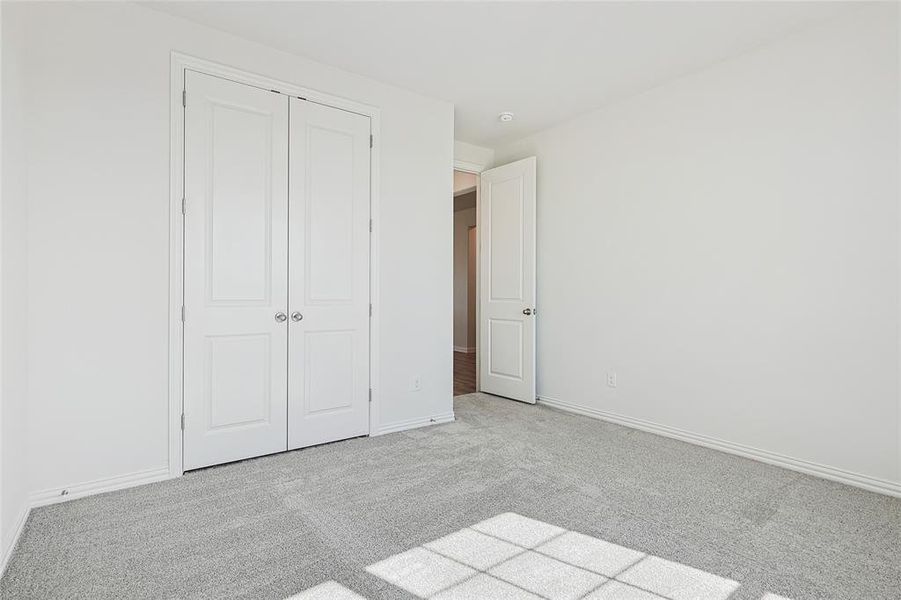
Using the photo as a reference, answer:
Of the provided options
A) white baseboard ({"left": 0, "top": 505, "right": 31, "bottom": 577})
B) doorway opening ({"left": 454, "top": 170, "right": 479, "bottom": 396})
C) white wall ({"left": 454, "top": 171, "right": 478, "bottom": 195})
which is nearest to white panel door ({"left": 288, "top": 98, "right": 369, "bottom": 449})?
white baseboard ({"left": 0, "top": 505, "right": 31, "bottom": 577})

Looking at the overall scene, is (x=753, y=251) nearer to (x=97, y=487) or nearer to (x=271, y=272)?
(x=271, y=272)

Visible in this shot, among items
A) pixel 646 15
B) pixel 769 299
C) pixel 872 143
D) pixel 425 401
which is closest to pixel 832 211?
pixel 872 143

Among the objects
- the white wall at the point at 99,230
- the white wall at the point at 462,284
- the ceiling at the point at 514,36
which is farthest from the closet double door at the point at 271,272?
the white wall at the point at 462,284

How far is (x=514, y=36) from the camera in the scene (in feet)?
9.30

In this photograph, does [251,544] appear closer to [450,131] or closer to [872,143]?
[450,131]

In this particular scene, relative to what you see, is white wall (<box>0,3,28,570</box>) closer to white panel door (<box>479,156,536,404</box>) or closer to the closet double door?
the closet double door

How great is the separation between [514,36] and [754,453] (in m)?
2.98

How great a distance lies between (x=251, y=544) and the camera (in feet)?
6.28

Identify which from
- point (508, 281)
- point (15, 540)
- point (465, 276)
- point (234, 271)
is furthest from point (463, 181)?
point (15, 540)

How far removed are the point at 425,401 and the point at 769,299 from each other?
245 cm

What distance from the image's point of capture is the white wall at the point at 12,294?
181cm

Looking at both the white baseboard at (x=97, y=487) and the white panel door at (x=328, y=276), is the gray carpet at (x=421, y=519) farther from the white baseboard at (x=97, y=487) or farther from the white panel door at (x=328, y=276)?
the white panel door at (x=328, y=276)

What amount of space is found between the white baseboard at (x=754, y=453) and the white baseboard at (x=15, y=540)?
3.59 meters

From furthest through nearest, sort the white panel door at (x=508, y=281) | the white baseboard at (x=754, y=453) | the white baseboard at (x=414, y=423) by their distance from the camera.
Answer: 1. the white panel door at (x=508, y=281)
2. the white baseboard at (x=414, y=423)
3. the white baseboard at (x=754, y=453)
